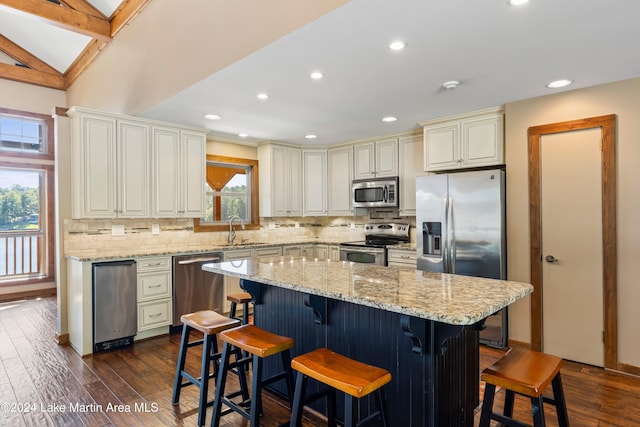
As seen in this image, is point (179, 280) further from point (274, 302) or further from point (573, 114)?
point (573, 114)

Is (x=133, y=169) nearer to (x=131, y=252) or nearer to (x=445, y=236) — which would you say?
(x=131, y=252)

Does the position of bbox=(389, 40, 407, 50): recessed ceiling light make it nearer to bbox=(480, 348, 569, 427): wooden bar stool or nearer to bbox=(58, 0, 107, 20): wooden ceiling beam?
bbox=(480, 348, 569, 427): wooden bar stool

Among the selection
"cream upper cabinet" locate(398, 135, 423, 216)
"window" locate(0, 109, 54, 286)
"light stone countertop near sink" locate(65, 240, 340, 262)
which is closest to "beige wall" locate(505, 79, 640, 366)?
"cream upper cabinet" locate(398, 135, 423, 216)

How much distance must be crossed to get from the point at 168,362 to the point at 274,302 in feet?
4.62

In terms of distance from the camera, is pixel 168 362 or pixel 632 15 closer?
pixel 632 15

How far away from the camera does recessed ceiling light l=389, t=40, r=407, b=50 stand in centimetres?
241

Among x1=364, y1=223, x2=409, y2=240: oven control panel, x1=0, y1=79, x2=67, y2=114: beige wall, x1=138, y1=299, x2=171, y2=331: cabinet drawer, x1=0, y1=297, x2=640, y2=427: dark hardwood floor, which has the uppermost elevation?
x1=0, y1=79, x2=67, y2=114: beige wall

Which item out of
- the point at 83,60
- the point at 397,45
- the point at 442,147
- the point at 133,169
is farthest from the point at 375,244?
the point at 83,60

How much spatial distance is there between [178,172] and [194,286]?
4.73ft

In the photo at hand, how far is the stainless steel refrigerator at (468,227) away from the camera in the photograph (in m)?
3.67

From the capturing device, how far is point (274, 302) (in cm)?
274

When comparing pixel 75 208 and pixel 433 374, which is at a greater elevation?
pixel 75 208

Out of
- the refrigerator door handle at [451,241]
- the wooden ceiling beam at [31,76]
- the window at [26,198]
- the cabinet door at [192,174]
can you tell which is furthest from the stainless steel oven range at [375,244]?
the wooden ceiling beam at [31,76]

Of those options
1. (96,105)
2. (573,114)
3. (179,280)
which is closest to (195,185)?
(179,280)
